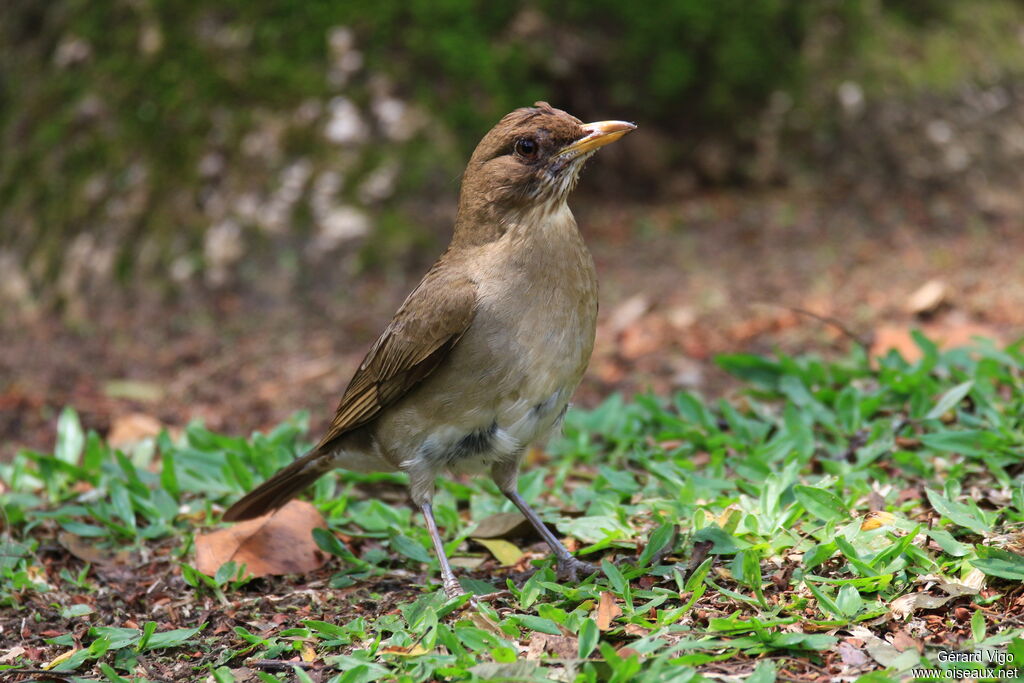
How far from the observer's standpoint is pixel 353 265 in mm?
8344

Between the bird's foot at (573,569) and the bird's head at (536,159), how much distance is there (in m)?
1.41

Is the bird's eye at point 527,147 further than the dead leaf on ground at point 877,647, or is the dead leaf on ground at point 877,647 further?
the bird's eye at point 527,147

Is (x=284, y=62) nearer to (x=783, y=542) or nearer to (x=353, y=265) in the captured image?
(x=353, y=265)

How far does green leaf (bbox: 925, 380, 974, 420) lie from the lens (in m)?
5.18

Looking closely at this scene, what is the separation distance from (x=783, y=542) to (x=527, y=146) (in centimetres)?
186

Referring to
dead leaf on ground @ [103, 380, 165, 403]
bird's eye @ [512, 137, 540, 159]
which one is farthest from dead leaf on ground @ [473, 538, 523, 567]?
dead leaf on ground @ [103, 380, 165, 403]

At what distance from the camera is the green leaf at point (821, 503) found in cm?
426

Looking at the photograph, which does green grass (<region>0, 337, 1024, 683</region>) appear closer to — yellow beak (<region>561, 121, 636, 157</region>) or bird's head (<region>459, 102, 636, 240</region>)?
bird's head (<region>459, 102, 636, 240</region>)

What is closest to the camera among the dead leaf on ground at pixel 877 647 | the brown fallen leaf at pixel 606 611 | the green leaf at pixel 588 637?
the dead leaf on ground at pixel 877 647

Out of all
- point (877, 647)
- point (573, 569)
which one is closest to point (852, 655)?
point (877, 647)

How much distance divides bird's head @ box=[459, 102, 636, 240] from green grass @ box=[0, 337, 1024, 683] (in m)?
1.35

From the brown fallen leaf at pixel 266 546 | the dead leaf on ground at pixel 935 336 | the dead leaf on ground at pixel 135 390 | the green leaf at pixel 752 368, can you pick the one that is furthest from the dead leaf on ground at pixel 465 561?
the dead leaf on ground at pixel 135 390

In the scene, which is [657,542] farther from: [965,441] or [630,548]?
[965,441]

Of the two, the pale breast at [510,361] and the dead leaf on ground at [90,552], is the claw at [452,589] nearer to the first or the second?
the pale breast at [510,361]
